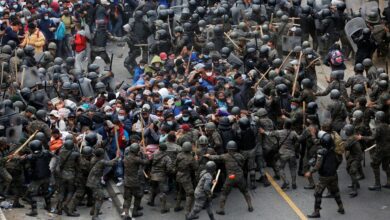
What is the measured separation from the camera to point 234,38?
97.3 feet

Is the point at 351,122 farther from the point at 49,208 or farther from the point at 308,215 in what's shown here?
the point at 49,208

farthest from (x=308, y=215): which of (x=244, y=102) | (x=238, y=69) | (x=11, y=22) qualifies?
(x=11, y=22)

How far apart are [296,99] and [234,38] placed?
16.0 feet

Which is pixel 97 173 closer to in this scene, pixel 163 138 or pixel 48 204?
pixel 48 204

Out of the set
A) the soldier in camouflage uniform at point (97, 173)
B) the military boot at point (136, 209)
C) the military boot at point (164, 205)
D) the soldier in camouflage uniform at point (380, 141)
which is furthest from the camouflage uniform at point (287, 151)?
the soldier in camouflage uniform at point (97, 173)

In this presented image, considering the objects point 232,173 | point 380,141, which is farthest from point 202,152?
point 380,141

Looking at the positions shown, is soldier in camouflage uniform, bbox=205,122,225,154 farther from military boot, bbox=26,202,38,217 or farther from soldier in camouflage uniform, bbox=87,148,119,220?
military boot, bbox=26,202,38,217

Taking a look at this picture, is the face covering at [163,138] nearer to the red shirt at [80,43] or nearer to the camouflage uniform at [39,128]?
the camouflage uniform at [39,128]

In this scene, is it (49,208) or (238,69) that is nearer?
(49,208)

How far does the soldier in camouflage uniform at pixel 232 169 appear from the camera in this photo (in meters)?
22.3

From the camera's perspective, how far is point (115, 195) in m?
23.8

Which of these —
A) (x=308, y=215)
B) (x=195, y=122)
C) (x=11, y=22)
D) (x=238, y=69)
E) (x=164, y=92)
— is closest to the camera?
(x=308, y=215)

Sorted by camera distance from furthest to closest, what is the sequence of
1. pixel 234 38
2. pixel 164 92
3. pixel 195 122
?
1. pixel 234 38
2. pixel 164 92
3. pixel 195 122

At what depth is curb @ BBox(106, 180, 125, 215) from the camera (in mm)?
23344
